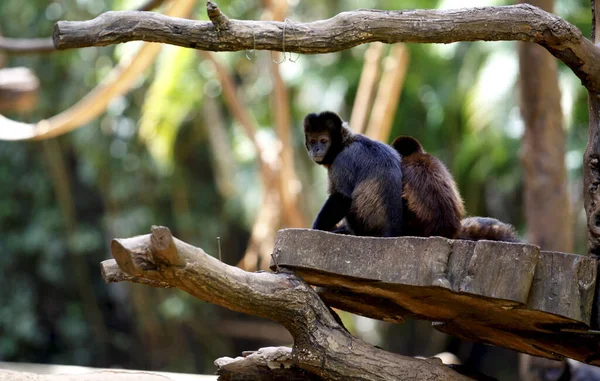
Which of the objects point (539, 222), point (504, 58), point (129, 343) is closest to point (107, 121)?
point (129, 343)

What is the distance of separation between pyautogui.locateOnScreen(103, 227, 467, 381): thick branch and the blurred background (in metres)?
9.60

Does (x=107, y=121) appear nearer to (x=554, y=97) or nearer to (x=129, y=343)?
(x=129, y=343)

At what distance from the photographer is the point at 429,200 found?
4.49 m

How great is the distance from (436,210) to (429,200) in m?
0.08

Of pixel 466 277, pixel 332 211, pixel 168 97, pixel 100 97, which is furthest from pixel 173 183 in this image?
pixel 466 277

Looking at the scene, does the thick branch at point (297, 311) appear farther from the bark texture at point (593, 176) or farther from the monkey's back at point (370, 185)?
the bark texture at point (593, 176)

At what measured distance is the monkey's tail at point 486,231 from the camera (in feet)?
15.0

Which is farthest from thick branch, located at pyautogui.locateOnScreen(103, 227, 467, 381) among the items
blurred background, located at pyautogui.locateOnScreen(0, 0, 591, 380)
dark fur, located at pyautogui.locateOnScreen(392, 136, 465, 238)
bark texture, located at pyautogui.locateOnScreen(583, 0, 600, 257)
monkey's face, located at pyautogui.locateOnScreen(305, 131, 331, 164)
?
blurred background, located at pyautogui.locateOnScreen(0, 0, 591, 380)

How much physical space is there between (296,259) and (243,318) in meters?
13.2

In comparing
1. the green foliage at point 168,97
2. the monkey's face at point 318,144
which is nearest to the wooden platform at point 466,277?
the monkey's face at point 318,144

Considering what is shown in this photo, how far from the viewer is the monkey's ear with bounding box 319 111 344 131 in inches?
202

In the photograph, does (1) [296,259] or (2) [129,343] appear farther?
(2) [129,343]

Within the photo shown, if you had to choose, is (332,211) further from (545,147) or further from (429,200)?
(545,147)

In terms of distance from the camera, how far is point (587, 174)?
429 cm
